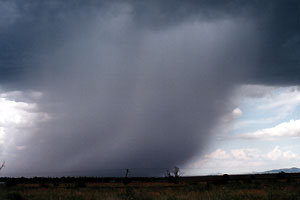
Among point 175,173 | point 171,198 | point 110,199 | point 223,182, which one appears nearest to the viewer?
point 110,199

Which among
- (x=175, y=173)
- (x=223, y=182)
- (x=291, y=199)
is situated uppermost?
(x=175, y=173)

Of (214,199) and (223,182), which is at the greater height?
(223,182)

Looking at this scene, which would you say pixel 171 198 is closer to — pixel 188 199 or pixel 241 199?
pixel 188 199

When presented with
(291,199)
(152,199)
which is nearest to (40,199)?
(152,199)

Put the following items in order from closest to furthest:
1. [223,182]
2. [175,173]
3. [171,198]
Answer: [171,198] < [223,182] < [175,173]

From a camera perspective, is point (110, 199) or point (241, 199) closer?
point (110, 199)

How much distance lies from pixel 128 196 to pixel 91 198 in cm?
280

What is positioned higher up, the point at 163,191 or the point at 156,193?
the point at 163,191

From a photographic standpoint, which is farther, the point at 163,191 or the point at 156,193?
the point at 163,191

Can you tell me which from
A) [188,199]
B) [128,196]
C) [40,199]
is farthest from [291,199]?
[40,199]

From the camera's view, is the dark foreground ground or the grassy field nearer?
the grassy field

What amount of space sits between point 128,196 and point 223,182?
3170 cm

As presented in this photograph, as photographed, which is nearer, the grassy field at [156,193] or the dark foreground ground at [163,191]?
the grassy field at [156,193]

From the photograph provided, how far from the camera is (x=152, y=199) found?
72.3ft
